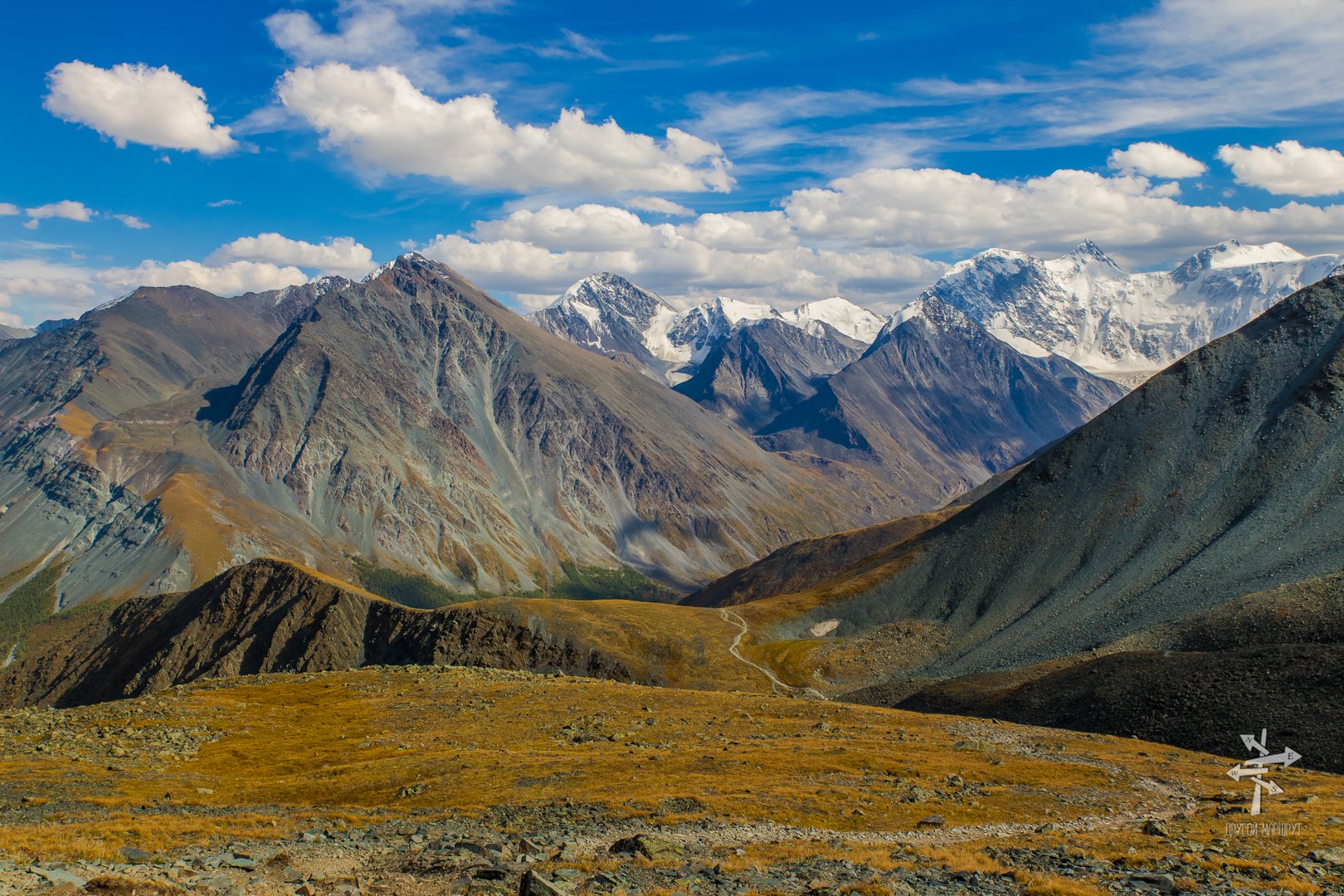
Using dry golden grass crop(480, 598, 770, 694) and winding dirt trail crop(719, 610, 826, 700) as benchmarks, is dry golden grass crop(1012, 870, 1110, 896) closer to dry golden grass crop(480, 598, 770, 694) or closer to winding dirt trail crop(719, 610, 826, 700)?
winding dirt trail crop(719, 610, 826, 700)

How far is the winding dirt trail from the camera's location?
13850cm

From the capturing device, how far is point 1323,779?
59.0 m

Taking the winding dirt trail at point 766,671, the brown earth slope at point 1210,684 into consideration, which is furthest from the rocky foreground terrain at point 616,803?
the winding dirt trail at point 766,671

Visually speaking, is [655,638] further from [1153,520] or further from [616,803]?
[616,803]

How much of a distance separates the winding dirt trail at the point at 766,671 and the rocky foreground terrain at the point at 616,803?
4903 centimetres

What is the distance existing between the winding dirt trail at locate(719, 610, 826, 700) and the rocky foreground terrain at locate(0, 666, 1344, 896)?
4903cm

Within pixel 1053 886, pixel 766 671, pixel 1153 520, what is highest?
pixel 1153 520

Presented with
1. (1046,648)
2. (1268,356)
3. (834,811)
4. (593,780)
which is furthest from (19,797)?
(1268,356)

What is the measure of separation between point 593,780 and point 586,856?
18804 millimetres

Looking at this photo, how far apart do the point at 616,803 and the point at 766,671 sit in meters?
109

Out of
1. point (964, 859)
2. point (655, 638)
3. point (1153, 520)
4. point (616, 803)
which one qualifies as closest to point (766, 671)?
point (655, 638)

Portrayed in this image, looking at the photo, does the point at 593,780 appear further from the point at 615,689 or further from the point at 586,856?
the point at 615,689

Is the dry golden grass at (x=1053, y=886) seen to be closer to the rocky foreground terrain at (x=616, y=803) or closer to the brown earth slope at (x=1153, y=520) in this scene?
the rocky foreground terrain at (x=616, y=803)

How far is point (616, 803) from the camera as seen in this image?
46.7 meters
